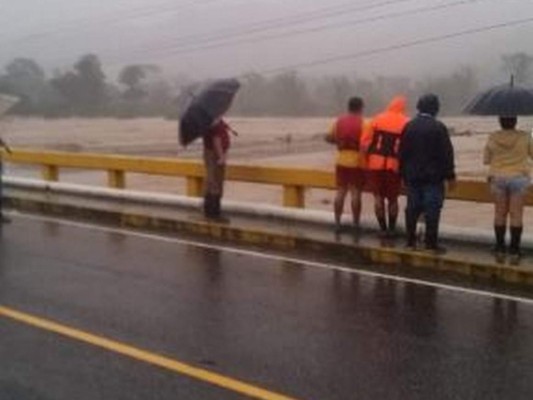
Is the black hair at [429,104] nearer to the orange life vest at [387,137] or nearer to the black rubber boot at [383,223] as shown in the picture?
the orange life vest at [387,137]

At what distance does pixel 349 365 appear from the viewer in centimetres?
698

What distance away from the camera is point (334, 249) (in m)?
11.9

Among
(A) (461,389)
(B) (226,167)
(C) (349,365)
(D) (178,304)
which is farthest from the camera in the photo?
(B) (226,167)

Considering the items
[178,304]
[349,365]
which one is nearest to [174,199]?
[178,304]

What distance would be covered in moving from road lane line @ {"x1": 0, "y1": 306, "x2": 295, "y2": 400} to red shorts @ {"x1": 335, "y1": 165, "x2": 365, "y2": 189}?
4.81m

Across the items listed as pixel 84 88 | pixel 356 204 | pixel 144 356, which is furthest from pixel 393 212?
pixel 84 88

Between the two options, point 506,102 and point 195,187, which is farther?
point 195,187

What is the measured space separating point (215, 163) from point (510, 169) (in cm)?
463

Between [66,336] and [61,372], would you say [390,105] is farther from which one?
[61,372]

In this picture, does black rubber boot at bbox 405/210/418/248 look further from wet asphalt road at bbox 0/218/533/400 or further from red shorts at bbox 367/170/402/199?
wet asphalt road at bbox 0/218/533/400

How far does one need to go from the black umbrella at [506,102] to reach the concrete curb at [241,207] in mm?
1551

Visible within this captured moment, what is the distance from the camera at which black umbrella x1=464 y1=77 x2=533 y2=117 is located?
1045cm

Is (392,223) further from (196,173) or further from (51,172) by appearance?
(51,172)

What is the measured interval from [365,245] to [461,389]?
5.24 m
